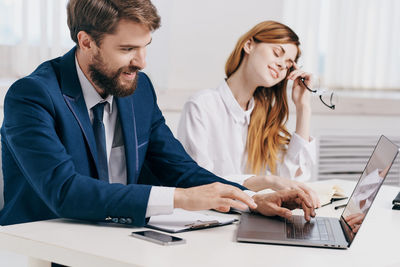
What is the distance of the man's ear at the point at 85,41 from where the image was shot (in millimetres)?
1648

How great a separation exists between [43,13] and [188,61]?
77cm

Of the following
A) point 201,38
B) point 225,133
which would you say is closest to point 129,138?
point 225,133

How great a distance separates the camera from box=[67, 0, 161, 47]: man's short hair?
1.59 metres

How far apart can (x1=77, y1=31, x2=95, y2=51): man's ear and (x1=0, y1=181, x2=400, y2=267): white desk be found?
49 cm

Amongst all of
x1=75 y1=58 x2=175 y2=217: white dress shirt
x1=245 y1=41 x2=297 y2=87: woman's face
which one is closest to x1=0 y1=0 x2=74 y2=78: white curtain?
x1=245 y1=41 x2=297 y2=87: woman's face

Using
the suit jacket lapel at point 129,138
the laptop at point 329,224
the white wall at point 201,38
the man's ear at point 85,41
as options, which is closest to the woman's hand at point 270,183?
the laptop at point 329,224

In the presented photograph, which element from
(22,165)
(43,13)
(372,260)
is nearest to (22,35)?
(43,13)

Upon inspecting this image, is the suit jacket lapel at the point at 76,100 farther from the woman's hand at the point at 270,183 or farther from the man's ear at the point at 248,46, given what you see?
the man's ear at the point at 248,46

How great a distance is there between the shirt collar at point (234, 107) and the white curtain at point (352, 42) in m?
1.12

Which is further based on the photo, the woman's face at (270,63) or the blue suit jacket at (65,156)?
the woman's face at (270,63)

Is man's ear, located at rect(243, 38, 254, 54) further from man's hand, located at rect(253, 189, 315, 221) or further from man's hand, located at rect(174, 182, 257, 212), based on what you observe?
man's hand, located at rect(174, 182, 257, 212)

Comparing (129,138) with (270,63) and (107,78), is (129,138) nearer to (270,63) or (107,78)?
(107,78)

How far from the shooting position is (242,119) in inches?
98.9

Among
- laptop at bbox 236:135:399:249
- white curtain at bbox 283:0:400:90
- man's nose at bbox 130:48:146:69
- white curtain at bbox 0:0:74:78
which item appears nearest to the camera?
laptop at bbox 236:135:399:249
